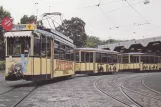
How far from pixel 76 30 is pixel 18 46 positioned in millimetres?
64044

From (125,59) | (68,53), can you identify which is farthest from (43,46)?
(125,59)

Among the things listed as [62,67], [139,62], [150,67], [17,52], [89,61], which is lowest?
[150,67]

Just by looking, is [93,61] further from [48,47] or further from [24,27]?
[24,27]

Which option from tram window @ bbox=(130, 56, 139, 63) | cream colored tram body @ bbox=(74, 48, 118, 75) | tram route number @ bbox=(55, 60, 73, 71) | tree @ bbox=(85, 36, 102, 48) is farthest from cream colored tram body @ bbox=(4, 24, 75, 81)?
tree @ bbox=(85, 36, 102, 48)

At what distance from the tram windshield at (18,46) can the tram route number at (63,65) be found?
4.11m

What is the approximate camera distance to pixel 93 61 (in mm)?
32656

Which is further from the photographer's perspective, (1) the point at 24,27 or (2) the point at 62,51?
(2) the point at 62,51

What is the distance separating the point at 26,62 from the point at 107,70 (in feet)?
66.9

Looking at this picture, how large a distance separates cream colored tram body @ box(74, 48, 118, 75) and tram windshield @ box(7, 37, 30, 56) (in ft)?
38.4

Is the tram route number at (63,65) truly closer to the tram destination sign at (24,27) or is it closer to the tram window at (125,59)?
the tram destination sign at (24,27)

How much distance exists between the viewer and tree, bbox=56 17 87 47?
78.9 metres

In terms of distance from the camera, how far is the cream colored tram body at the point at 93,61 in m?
30.6

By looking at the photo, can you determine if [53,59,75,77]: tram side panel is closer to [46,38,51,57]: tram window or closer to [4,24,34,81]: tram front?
[46,38,51,57]: tram window

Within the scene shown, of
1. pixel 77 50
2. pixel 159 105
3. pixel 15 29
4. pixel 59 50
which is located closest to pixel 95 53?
pixel 77 50
